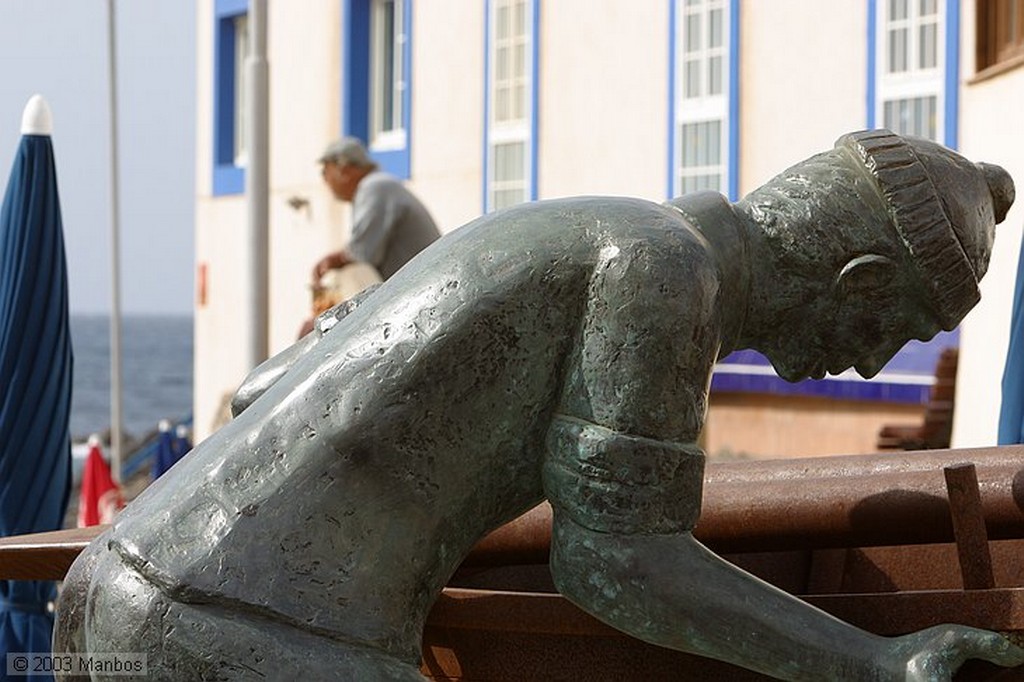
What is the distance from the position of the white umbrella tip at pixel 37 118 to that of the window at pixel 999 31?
503 cm

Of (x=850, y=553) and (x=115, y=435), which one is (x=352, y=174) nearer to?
(x=850, y=553)

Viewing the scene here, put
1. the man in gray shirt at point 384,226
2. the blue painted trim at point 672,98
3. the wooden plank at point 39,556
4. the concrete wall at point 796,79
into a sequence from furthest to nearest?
the blue painted trim at point 672,98 < the concrete wall at point 796,79 < the man in gray shirt at point 384,226 < the wooden plank at point 39,556

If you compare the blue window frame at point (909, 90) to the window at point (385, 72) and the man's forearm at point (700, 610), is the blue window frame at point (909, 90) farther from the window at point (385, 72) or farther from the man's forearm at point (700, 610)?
the man's forearm at point (700, 610)

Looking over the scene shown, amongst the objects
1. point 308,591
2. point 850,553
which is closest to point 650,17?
point 850,553

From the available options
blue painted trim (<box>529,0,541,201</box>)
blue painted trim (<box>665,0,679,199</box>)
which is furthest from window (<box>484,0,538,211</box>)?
blue painted trim (<box>665,0,679,199</box>)

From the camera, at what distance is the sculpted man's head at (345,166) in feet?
33.9

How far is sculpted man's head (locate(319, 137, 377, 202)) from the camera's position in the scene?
10328mm

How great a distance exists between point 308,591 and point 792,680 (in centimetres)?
57

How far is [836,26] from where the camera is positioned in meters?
15.2

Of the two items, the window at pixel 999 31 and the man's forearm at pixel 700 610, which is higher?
the window at pixel 999 31

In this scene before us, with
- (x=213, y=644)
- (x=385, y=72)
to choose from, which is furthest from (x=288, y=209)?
(x=213, y=644)

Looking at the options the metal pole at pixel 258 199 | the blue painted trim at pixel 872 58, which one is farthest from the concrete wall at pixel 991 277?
the blue painted trim at pixel 872 58

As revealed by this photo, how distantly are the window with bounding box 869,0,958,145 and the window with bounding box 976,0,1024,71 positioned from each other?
3.54 metres

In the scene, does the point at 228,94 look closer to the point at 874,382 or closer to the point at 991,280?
the point at 874,382
